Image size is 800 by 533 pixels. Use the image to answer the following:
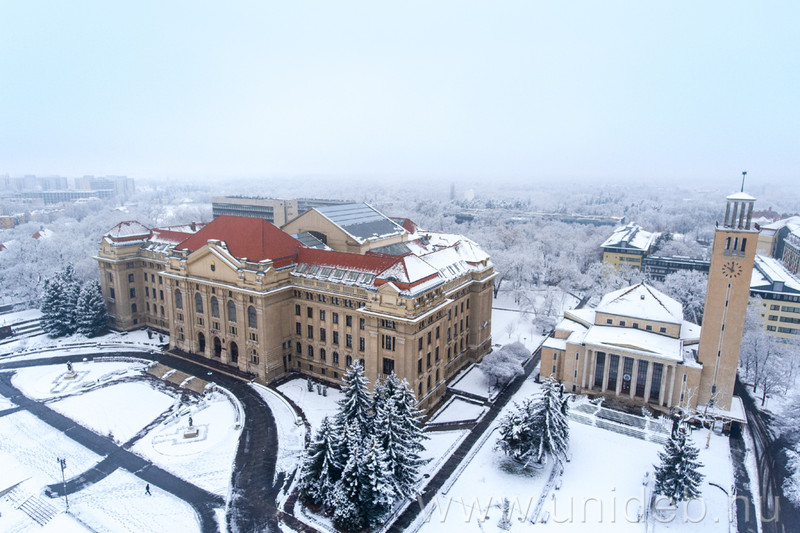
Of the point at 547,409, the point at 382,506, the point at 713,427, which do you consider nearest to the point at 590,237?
the point at 713,427

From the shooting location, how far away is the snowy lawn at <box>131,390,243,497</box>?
1496 inches

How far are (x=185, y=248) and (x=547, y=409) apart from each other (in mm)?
47571

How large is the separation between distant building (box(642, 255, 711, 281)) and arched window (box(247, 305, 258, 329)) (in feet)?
263

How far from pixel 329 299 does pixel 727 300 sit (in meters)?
39.8

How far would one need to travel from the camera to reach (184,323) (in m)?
60.3

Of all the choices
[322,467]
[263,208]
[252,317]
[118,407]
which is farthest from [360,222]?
[263,208]

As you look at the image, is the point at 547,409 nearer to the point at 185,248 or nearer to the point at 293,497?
the point at 293,497

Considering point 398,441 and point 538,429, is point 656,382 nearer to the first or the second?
point 538,429

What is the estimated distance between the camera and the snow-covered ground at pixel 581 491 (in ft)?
108

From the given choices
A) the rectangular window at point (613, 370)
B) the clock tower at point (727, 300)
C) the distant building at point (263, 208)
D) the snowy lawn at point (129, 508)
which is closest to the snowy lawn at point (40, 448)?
the snowy lawn at point (129, 508)

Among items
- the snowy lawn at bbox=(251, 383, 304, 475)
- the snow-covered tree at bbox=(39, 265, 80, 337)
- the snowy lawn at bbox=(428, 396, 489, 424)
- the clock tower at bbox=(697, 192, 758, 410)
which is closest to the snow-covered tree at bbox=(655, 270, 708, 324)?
the clock tower at bbox=(697, 192, 758, 410)

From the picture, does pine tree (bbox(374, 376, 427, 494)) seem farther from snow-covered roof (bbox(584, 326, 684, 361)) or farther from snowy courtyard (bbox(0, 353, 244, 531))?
snow-covered roof (bbox(584, 326, 684, 361))

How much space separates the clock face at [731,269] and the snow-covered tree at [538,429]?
2051 centimetres

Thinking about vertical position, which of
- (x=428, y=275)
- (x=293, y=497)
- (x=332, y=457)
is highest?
(x=428, y=275)
